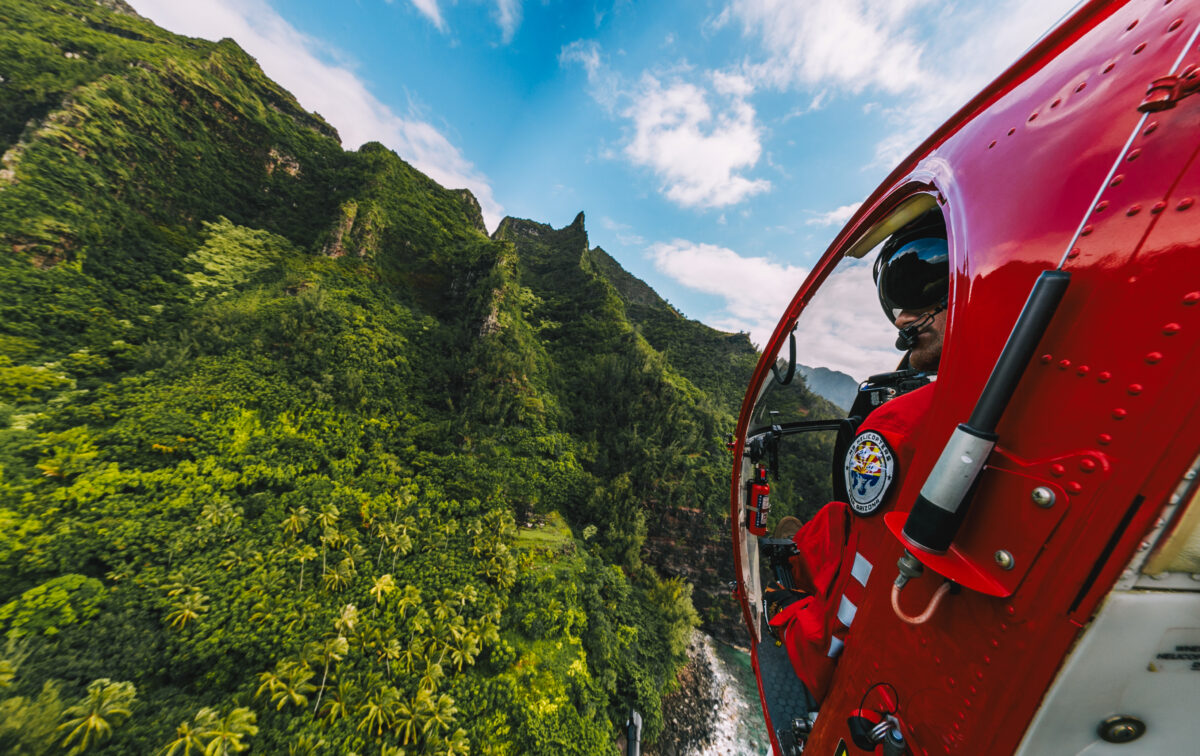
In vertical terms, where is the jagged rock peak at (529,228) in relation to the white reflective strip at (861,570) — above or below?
above

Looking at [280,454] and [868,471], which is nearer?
[868,471]

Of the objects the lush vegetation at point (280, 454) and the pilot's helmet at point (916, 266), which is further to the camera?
the lush vegetation at point (280, 454)

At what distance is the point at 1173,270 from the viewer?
0.81 meters

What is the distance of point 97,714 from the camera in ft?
24.5

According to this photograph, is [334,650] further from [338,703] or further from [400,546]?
[400,546]

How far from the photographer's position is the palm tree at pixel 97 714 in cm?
727

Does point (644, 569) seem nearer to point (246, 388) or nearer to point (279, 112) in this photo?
point (246, 388)

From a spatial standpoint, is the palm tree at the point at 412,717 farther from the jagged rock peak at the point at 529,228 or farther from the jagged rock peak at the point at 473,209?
the jagged rock peak at the point at 529,228

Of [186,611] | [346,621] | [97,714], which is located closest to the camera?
[97,714]

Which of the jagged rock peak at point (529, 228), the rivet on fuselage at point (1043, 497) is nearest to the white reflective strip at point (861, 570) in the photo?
the rivet on fuselage at point (1043, 497)

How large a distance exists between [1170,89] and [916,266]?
1.12m

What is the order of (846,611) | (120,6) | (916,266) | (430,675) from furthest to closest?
(120,6), (430,675), (916,266), (846,611)

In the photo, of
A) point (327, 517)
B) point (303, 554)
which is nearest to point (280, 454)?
point (327, 517)

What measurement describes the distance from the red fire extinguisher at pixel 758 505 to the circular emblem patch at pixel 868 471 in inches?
56.7
